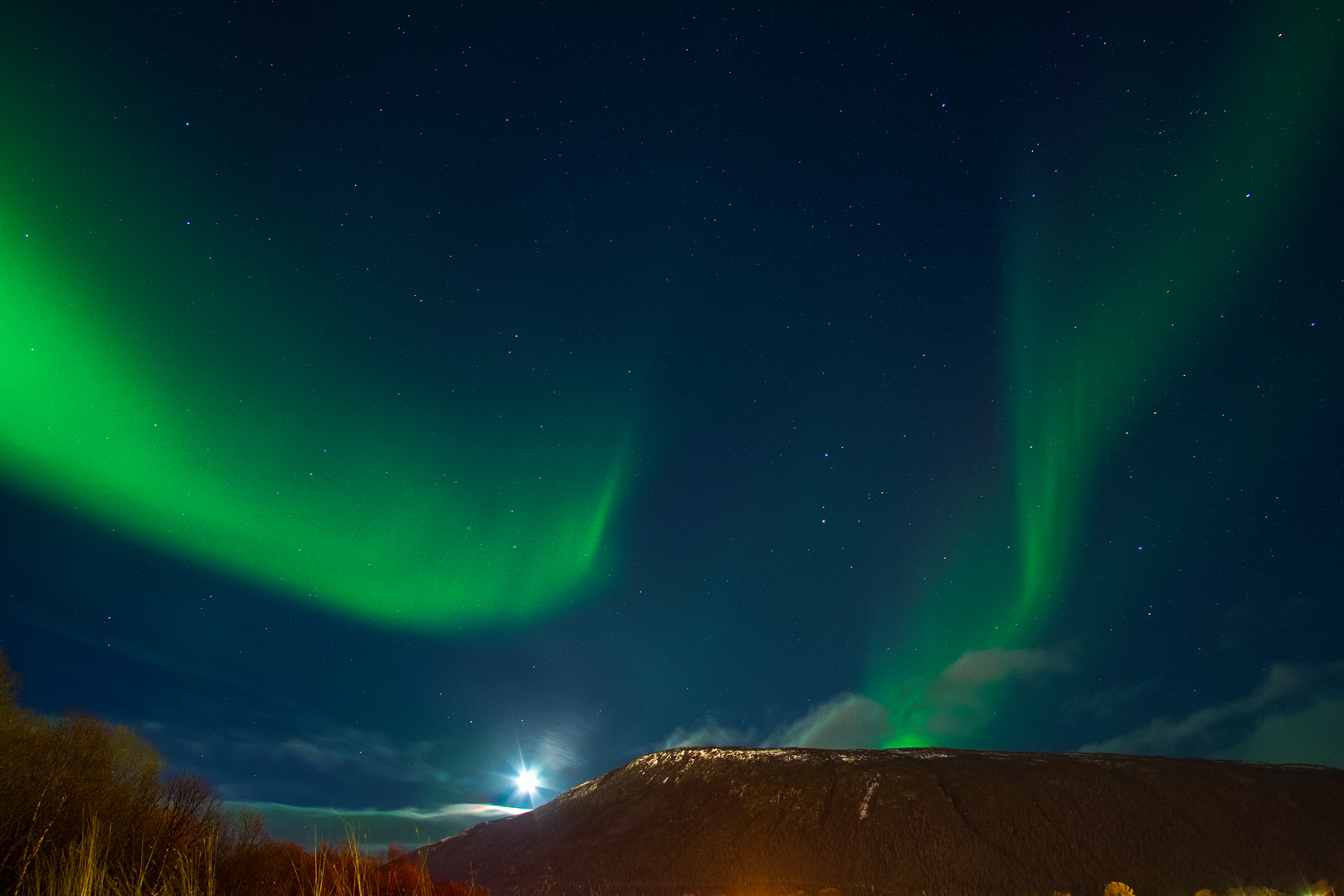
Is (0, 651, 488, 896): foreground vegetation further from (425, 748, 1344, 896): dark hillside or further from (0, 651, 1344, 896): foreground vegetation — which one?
(425, 748, 1344, 896): dark hillside

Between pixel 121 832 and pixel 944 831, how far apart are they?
141m

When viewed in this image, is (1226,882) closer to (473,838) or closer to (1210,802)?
(1210,802)

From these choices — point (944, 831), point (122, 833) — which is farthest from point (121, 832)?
point (944, 831)

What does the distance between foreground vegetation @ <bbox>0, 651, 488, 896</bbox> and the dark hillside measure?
311ft

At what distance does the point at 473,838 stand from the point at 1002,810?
13495 centimetres

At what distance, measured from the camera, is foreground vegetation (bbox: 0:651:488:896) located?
11047mm

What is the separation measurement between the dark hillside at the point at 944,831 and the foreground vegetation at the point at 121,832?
94915 millimetres

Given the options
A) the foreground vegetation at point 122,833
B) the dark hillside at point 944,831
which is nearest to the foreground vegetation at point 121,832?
the foreground vegetation at point 122,833

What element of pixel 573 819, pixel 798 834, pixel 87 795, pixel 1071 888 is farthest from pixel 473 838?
pixel 87 795

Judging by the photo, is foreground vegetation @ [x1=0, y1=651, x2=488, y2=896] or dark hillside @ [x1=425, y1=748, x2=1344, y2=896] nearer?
foreground vegetation @ [x1=0, y1=651, x2=488, y2=896]

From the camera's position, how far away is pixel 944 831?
5108 inches

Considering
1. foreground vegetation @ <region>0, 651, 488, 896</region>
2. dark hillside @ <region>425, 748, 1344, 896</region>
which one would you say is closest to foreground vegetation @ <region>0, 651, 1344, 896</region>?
foreground vegetation @ <region>0, 651, 488, 896</region>

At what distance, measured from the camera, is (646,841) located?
14725 centimetres

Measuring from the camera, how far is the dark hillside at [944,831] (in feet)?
373
